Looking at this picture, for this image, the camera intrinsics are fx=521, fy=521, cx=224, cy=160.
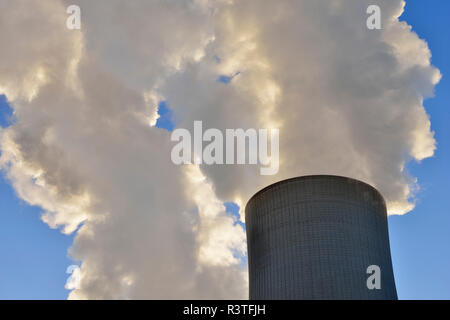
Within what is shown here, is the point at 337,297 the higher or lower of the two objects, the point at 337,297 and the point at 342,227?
the lower

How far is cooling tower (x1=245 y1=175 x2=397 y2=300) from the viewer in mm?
25812

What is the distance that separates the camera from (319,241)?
26656 mm

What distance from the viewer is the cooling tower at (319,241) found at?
84.7 ft
